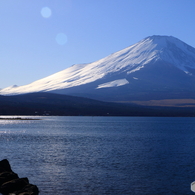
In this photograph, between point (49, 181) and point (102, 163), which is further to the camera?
point (102, 163)

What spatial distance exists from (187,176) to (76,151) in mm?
20520

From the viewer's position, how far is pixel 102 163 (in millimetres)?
37594

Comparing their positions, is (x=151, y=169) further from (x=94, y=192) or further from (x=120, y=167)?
(x=94, y=192)

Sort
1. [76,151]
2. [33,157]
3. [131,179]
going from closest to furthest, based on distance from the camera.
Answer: [131,179] < [33,157] < [76,151]

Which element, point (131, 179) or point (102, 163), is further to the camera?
point (102, 163)

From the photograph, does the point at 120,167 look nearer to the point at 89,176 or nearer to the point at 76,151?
the point at 89,176

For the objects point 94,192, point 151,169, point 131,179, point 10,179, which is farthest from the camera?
point 151,169

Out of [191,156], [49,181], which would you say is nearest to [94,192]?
[49,181]

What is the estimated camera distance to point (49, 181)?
1134 inches

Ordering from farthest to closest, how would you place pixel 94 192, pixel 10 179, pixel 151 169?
pixel 151 169 → pixel 10 179 → pixel 94 192

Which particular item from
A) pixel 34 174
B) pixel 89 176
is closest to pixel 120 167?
pixel 89 176

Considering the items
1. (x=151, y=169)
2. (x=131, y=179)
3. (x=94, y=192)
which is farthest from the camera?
(x=151, y=169)

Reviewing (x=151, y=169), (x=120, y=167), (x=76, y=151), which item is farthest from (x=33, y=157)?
(x=151, y=169)

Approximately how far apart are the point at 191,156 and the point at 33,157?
65.9 ft
